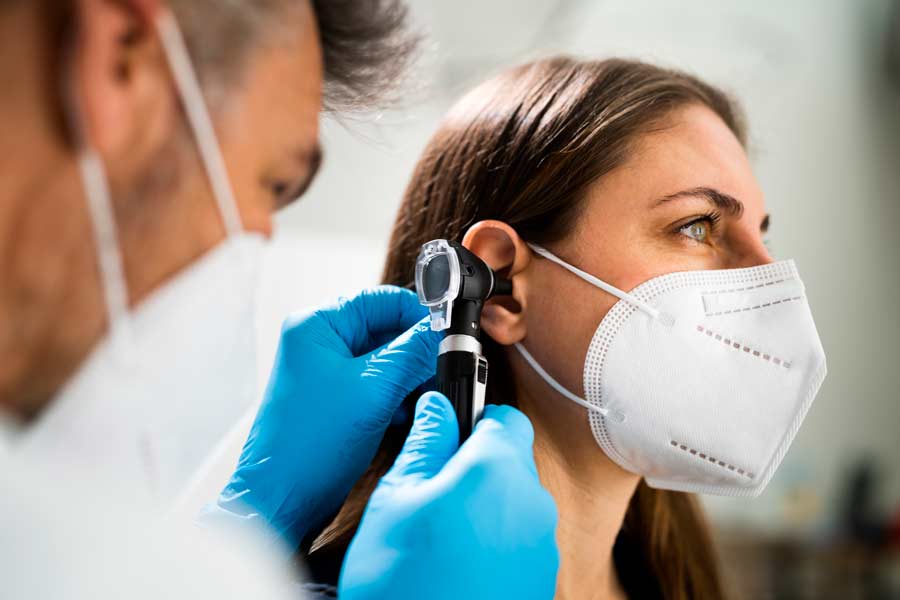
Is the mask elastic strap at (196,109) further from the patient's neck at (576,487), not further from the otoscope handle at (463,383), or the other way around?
the patient's neck at (576,487)

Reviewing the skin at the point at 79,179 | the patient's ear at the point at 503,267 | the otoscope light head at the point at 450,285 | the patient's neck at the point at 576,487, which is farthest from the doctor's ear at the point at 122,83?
the patient's neck at the point at 576,487

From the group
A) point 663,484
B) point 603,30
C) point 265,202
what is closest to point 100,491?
point 265,202

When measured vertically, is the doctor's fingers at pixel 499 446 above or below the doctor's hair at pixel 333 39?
below

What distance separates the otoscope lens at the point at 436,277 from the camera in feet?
3.03

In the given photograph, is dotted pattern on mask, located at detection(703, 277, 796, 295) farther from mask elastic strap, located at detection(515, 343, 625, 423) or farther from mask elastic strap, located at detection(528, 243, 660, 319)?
mask elastic strap, located at detection(515, 343, 625, 423)

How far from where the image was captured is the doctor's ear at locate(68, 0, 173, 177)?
0.57 metres

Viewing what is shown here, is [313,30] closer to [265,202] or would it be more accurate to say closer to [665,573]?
[265,202]

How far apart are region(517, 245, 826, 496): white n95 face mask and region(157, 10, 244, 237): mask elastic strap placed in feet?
1.79

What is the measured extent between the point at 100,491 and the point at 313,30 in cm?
48

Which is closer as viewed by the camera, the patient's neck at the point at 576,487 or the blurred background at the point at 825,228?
the patient's neck at the point at 576,487

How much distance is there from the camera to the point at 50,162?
0.57 meters

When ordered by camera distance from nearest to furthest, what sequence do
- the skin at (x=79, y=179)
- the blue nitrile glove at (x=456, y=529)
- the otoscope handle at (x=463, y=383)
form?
1. the skin at (x=79, y=179)
2. the blue nitrile glove at (x=456, y=529)
3. the otoscope handle at (x=463, y=383)

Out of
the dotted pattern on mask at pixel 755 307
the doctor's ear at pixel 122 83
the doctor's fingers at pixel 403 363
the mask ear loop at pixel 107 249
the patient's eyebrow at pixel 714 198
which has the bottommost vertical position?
the doctor's fingers at pixel 403 363

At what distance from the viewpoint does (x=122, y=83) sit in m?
0.59
